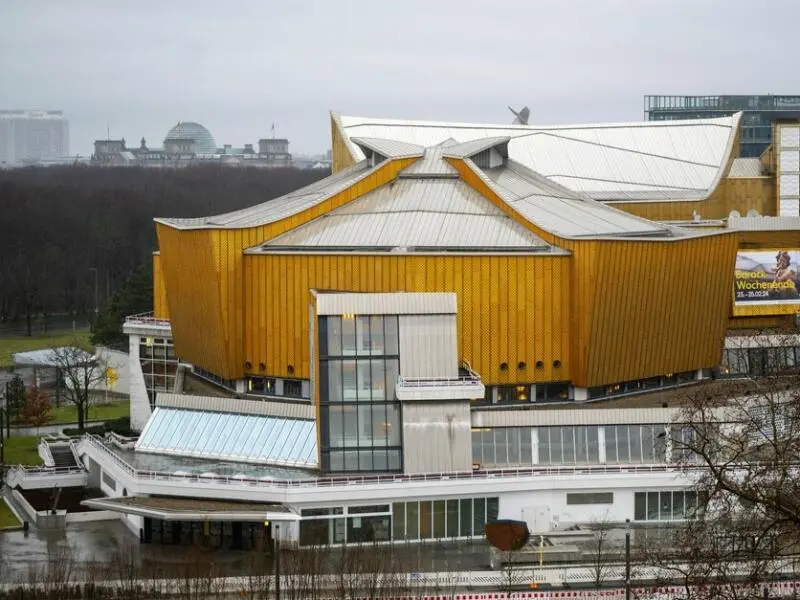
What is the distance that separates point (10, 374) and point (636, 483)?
65.7 metres

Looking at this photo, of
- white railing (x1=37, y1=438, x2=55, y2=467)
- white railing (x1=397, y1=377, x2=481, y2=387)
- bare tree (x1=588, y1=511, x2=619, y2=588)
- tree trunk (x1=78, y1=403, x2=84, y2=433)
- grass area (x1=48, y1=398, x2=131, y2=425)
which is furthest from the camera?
grass area (x1=48, y1=398, x2=131, y2=425)

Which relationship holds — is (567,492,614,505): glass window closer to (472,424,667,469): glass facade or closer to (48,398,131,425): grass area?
(472,424,667,469): glass facade

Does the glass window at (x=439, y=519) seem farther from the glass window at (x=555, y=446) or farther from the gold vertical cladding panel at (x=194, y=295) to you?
the gold vertical cladding panel at (x=194, y=295)

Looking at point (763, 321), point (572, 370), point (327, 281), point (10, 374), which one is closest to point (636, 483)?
point (572, 370)

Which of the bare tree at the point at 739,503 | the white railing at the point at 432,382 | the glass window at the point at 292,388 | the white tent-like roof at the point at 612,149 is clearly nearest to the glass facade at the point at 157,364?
the glass window at the point at 292,388

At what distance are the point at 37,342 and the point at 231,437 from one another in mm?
75326

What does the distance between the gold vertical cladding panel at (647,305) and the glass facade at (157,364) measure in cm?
2605

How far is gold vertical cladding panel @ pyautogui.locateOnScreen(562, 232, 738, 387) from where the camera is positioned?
7544cm

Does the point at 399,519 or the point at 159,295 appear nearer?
the point at 399,519

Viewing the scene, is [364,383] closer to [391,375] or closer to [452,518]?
[391,375]

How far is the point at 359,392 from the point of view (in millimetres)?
70188

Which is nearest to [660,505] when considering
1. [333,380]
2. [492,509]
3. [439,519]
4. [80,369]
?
[492,509]

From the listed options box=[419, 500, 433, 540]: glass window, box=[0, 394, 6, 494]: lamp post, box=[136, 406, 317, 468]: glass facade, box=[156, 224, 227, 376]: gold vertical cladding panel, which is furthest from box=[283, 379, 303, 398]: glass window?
box=[0, 394, 6, 494]: lamp post

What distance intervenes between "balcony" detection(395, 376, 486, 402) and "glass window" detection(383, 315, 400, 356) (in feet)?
3.62
